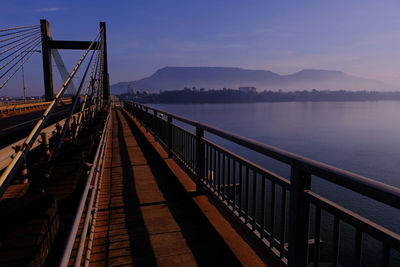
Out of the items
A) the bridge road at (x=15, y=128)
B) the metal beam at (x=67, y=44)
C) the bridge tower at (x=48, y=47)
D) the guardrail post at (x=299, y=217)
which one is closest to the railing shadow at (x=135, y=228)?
the guardrail post at (x=299, y=217)

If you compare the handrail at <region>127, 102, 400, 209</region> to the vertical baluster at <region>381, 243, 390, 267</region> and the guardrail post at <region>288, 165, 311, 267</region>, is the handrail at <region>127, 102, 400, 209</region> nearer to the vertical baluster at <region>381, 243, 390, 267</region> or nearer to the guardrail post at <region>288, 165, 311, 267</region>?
the guardrail post at <region>288, 165, 311, 267</region>

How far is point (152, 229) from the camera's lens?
3861mm

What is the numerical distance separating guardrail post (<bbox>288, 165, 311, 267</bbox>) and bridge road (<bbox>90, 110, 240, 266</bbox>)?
811 millimetres

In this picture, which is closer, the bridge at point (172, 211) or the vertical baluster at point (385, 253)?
the vertical baluster at point (385, 253)

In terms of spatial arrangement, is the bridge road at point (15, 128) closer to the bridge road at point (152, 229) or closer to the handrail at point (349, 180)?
the bridge road at point (152, 229)

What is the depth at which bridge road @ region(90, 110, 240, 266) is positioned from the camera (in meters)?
3.20

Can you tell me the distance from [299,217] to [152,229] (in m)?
2.16

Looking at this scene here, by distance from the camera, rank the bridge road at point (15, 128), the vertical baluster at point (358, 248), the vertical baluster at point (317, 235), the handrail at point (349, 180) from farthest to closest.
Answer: the bridge road at point (15, 128)
the vertical baluster at point (317, 235)
the vertical baluster at point (358, 248)
the handrail at point (349, 180)

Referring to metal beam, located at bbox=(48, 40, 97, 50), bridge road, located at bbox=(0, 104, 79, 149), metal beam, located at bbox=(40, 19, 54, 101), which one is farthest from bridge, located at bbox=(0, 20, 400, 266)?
metal beam, located at bbox=(48, 40, 97, 50)

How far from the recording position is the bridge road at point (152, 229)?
3.20 meters

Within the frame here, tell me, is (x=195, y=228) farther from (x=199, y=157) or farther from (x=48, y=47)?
(x=48, y=47)

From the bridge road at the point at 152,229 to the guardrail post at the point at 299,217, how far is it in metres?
0.81

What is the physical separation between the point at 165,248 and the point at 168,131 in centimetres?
404

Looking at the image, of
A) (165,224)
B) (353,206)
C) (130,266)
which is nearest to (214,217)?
(165,224)
